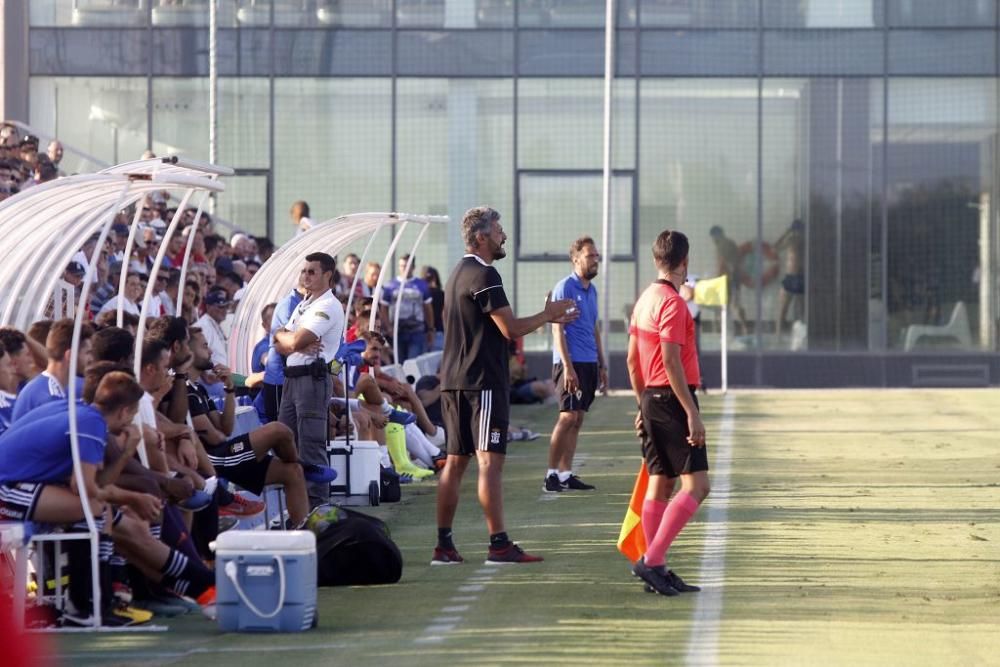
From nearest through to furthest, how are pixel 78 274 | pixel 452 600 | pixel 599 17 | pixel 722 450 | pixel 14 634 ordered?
1. pixel 14 634
2. pixel 452 600
3. pixel 78 274
4. pixel 722 450
5. pixel 599 17

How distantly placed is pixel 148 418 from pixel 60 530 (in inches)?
46.9

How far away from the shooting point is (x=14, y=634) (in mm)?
2928

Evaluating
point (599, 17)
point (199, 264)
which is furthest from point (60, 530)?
point (599, 17)

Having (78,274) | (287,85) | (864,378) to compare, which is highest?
(287,85)

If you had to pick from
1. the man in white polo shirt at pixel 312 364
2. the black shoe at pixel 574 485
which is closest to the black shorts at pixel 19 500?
the man in white polo shirt at pixel 312 364

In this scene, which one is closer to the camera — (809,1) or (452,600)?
(452,600)

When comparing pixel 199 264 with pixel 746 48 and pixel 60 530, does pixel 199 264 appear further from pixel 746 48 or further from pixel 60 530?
pixel 746 48

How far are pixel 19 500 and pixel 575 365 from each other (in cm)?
695

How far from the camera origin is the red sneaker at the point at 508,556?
10.8 m

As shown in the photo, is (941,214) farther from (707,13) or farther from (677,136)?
(707,13)

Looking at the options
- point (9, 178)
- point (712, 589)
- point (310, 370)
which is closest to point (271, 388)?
point (310, 370)

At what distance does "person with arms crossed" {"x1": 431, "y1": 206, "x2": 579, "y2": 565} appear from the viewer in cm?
1053

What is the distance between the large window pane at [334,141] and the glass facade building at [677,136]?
56 mm

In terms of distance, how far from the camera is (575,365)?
15000mm
